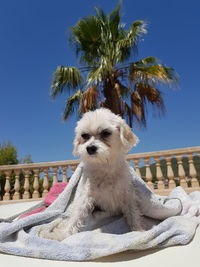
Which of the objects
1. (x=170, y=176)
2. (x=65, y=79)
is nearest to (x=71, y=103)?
(x=65, y=79)

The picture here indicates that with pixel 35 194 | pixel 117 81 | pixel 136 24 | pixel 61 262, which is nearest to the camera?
pixel 61 262

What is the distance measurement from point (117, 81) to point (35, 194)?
14.5 ft

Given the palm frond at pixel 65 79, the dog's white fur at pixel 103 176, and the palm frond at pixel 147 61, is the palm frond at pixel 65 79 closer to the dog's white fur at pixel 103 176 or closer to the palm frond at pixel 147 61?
the palm frond at pixel 147 61

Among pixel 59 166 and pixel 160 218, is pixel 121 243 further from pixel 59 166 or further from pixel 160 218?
pixel 59 166

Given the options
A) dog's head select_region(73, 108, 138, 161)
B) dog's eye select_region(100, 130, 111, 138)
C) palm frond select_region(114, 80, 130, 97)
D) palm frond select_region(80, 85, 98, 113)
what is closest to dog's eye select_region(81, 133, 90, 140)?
dog's head select_region(73, 108, 138, 161)

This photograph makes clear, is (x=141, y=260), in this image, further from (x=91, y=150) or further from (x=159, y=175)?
(x=159, y=175)

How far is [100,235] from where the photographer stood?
1.33m

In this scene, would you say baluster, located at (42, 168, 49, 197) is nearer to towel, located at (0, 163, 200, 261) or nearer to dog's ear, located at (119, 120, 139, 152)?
towel, located at (0, 163, 200, 261)

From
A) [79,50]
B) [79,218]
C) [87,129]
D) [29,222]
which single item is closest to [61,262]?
[79,218]

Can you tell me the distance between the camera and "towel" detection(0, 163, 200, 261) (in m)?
1.12

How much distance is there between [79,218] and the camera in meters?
1.52

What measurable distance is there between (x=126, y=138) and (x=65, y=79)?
6046 millimetres

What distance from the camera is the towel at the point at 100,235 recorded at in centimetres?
112

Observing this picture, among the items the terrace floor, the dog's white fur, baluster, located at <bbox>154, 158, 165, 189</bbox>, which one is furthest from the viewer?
baluster, located at <bbox>154, 158, 165, 189</bbox>
